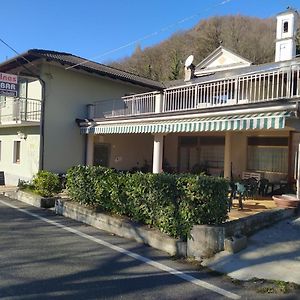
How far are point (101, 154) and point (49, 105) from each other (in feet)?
13.2

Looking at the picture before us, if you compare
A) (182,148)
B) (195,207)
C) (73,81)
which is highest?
(73,81)

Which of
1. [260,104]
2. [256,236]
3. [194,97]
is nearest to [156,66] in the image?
[194,97]

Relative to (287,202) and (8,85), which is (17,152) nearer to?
(8,85)

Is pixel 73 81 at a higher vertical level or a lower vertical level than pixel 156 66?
lower

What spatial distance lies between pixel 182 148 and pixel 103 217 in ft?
38.2

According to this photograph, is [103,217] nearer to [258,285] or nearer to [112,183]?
[112,183]

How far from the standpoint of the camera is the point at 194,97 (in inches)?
552

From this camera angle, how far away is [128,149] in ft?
72.7

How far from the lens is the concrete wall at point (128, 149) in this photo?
21.4 meters

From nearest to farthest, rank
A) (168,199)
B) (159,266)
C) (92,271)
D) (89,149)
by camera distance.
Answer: (92,271) < (159,266) < (168,199) < (89,149)

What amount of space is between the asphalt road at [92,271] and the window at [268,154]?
352 inches

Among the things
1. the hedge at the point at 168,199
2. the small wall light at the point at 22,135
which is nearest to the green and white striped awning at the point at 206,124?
the hedge at the point at 168,199

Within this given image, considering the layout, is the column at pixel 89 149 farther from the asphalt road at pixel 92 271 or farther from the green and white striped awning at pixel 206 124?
the asphalt road at pixel 92 271

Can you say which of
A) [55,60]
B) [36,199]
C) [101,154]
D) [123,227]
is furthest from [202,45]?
[123,227]
